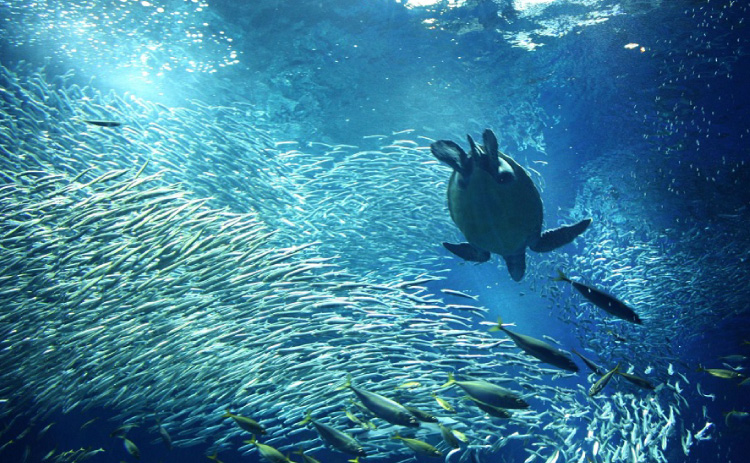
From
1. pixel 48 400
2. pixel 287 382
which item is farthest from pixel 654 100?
pixel 48 400

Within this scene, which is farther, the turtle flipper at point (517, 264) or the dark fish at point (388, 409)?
the turtle flipper at point (517, 264)

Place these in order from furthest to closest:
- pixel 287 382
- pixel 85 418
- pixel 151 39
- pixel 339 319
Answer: pixel 151 39 → pixel 85 418 → pixel 287 382 → pixel 339 319

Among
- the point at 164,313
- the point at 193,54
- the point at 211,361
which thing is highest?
the point at 193,54

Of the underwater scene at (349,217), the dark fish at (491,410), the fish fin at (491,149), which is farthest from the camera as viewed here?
the underwater scene at (349,217)

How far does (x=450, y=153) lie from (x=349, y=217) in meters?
7.87

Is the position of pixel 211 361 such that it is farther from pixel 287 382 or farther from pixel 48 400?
pixel 48 400

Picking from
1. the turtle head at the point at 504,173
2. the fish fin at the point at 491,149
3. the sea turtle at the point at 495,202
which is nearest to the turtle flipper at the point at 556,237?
the sea turtle at the point at 495,202

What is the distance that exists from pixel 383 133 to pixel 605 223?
26.8 feet

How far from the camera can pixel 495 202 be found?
399 centimetres

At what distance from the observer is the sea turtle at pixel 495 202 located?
3782mm

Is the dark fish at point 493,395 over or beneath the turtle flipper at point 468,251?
beneath

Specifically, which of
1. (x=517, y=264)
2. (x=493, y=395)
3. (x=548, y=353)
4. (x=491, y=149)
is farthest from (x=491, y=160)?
(x=493, y=395)

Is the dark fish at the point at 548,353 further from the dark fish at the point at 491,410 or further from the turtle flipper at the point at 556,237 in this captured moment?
the turtle flipper at the point at 556,237

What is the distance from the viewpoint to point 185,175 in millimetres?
9969
